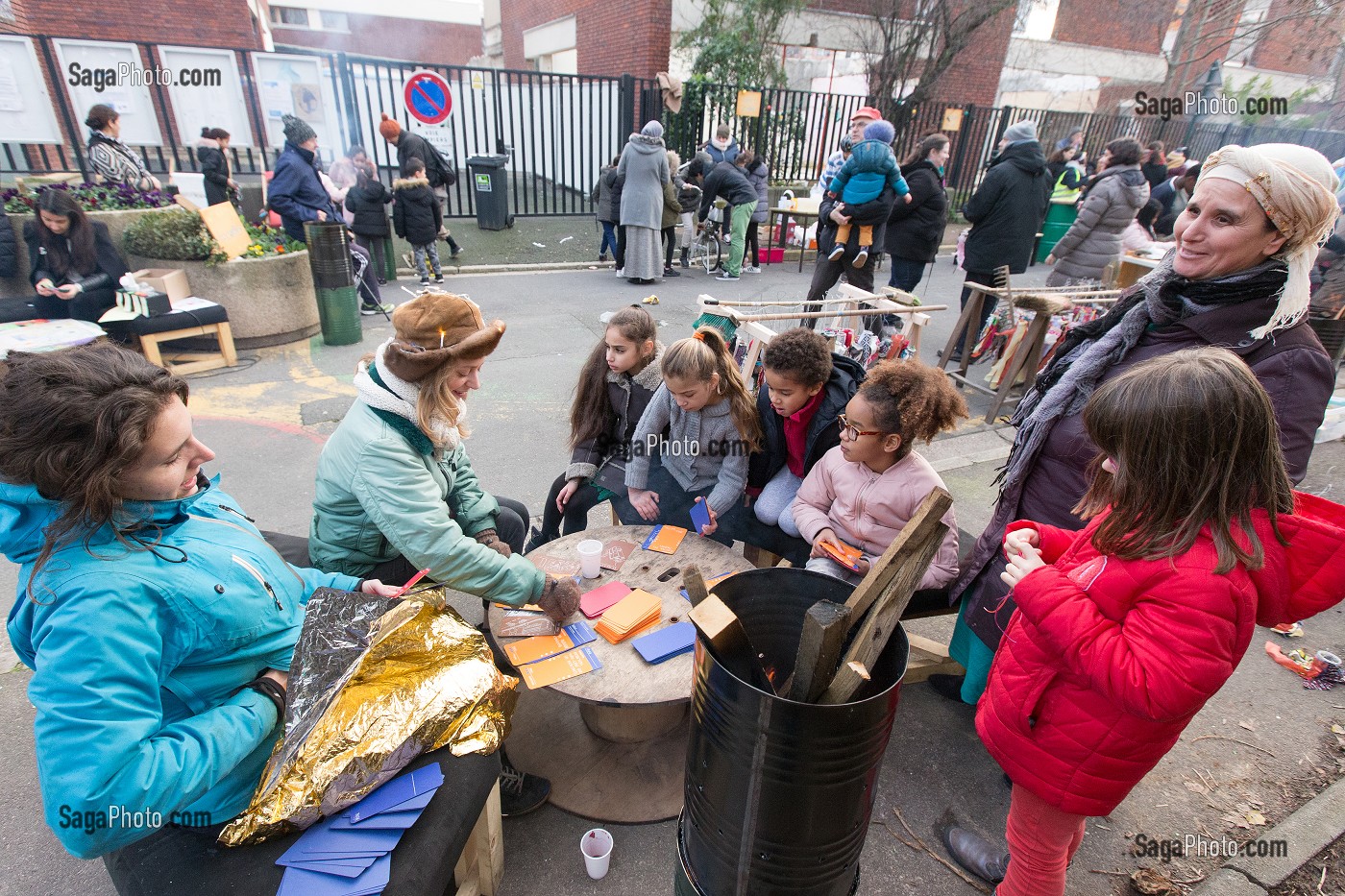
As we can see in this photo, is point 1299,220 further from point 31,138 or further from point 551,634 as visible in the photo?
point 31,138

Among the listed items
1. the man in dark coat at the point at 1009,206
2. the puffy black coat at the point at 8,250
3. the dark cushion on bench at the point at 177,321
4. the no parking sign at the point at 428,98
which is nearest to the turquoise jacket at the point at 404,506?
the dark cushion on bench at the point at 177,321

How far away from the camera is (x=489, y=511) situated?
3.00 m

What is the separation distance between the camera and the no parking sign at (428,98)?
898 cm

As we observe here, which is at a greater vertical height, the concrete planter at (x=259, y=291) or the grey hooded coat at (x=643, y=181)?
the grey hooded coat at (x=643, y=181)

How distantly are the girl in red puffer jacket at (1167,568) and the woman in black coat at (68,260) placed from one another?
22.7ft

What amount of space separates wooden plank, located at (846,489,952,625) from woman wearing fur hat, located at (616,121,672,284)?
844 centimetres

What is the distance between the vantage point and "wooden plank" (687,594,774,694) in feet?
4.14

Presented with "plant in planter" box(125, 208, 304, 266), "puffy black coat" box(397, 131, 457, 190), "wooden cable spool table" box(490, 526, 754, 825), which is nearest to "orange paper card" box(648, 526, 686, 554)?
"wooden cable spool table" box(490, 526, 754, 825)

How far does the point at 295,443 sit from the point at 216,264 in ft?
8.18

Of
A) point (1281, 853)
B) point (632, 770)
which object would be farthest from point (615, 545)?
point (1281, 853)

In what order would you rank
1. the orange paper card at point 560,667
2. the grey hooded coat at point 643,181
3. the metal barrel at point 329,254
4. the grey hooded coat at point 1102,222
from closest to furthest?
1. the orange paper card at point 560,667
2. the grey hooded coat at point 1102,222
3. the metal barrel at point 329,254
4. the grey hooded coat at point 643,181

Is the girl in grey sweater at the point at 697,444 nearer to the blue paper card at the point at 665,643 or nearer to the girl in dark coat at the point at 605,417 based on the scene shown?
the girl in dark coat at the point at 605,417

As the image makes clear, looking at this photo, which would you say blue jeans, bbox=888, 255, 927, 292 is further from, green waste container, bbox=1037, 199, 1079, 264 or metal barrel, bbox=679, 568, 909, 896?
metal barrel, bbox=679, 568, 909, 896

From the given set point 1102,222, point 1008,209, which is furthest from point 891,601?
point 1102,222
